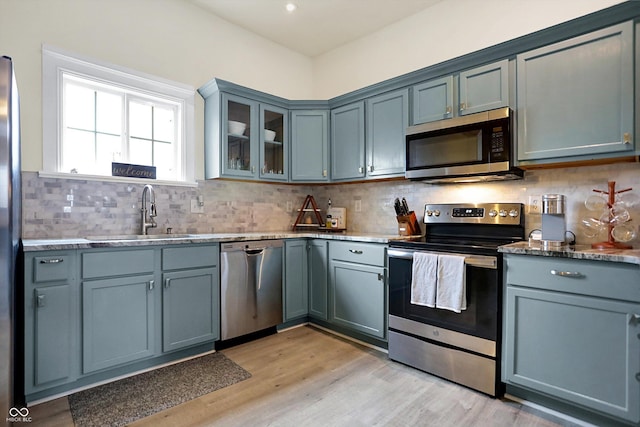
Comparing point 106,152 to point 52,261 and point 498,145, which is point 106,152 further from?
point 498,145

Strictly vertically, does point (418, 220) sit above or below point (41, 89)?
below

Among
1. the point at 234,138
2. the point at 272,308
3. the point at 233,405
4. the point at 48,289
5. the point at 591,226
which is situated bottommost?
the point at 233,405

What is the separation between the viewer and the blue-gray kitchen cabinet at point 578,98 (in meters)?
1.91

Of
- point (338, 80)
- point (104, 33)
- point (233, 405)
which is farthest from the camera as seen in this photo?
point (338, 80)

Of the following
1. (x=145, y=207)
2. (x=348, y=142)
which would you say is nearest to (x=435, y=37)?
(x=348, y=142)

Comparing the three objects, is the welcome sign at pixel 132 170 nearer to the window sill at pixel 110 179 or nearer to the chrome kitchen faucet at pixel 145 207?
the window sill at pixel 110 179

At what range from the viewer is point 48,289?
1.91 meters

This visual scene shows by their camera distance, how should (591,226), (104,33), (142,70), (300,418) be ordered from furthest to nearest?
(142,70) → (104,33) → (591,226) → (300,418)

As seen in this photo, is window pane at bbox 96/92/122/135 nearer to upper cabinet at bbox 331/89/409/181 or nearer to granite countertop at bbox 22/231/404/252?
granite countertop at bbox 22/231/404/252

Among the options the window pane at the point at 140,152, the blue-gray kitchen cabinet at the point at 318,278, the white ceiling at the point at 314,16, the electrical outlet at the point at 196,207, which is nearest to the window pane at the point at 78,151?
the window pane at the point at 140,152

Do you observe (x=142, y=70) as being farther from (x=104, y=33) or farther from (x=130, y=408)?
(x=130, y=408)

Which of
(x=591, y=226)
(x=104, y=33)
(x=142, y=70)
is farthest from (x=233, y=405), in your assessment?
(x=104, y=33)

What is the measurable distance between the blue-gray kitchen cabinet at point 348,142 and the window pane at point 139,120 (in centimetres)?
177

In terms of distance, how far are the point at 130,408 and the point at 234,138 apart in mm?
2246
